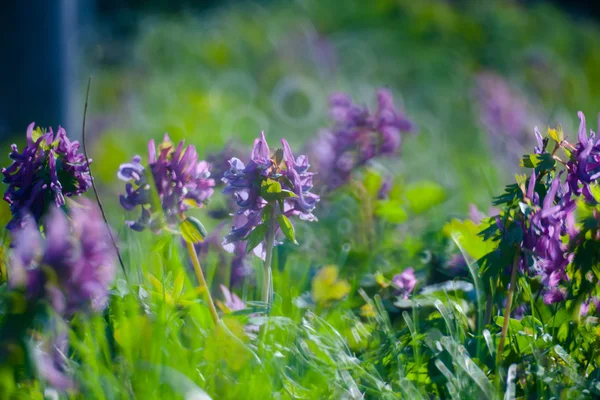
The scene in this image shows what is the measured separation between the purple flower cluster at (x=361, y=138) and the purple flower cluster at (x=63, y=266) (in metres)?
1.00

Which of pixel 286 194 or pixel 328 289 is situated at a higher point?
pixel 286 194

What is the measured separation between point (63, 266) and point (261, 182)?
0.33 m

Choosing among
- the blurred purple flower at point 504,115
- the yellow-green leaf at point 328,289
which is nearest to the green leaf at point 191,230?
the yellow-green leaf at point 328,289

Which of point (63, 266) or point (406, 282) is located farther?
point (406, 282)

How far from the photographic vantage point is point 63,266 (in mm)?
802

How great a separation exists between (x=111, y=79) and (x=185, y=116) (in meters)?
1.98

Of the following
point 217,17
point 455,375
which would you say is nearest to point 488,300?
point 455,375

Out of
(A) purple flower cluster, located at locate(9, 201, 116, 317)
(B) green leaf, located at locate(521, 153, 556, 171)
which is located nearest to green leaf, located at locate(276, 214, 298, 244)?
(A) purple flower cluster, located at locate(9, 201, 116, 317)

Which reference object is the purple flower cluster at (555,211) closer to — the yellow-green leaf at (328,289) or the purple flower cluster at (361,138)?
the yellow-green leaf at (328,289)

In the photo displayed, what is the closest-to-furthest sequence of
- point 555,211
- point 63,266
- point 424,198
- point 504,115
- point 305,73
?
point 63,266 < point 555,211 < point 424,198 < point 504,115 < point 305,73

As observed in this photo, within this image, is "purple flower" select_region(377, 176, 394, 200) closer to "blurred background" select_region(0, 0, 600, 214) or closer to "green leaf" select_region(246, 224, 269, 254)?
"blurred background" select_region(0, 0, 600, 214)

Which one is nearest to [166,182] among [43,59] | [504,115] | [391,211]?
[391,211]

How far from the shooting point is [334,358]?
1026mm

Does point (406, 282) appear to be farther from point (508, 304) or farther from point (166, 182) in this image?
point (166, 182)
